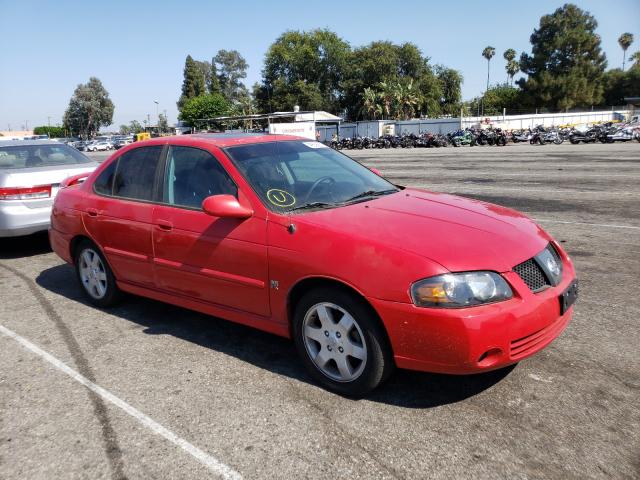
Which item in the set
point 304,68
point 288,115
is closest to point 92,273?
point 288,115

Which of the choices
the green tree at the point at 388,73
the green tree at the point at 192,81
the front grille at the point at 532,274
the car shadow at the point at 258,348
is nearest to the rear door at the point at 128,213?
the car shadow at the point at 258,348

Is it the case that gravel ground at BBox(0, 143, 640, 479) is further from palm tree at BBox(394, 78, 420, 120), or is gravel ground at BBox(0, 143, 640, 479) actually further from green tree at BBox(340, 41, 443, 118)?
green tree at BBox(340, 41, 443, 118)

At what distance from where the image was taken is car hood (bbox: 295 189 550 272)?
293 centimetres

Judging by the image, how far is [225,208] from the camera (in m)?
3.50

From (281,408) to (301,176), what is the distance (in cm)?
174

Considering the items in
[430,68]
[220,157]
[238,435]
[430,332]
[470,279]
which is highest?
[430,68]

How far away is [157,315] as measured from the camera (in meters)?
4.85

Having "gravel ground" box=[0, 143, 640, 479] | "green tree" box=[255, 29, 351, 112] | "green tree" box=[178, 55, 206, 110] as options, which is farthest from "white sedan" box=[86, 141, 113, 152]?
"gravel ground" box=[0, 143, 640, 479]

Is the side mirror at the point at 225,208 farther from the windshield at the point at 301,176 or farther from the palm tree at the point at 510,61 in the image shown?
the palm tree at the point at 510,61

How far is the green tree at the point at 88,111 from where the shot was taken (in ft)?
382

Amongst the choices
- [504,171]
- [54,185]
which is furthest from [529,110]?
[54,185]

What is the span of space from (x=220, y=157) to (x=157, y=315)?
1.75 metres

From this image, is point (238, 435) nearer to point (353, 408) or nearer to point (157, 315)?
point (353, 408)

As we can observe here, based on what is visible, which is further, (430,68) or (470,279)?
(430,68)
